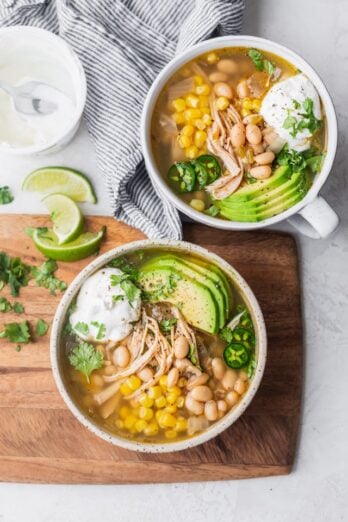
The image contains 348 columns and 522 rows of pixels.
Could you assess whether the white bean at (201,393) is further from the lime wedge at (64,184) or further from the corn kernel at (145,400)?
the lime wedge at (64,184)

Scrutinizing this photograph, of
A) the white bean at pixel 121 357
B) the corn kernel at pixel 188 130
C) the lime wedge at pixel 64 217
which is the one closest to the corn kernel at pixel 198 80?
the corn kernel at pixel 188 130

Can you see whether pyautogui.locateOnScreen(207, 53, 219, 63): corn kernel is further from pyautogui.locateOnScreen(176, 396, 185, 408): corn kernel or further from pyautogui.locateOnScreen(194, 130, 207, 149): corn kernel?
pyautogui.locateOnScreen(176, 396, 185, 408): corn kernel

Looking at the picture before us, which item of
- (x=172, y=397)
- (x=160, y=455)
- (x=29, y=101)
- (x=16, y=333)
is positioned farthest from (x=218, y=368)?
(x=29, y=101)

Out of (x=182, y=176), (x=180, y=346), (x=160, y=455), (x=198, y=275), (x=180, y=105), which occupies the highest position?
(x=180, y=105)

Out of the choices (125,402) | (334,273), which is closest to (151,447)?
(125,402)

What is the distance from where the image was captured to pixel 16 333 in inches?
90.9

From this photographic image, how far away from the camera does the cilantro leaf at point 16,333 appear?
2.30 meters

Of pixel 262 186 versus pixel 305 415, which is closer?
pixel 262 186

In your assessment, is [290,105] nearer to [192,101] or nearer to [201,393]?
[192,101]

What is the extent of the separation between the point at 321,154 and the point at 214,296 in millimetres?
482

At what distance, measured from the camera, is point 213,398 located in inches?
84.0

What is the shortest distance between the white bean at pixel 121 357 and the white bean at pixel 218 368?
0.75 feet

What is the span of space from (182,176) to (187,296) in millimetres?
325

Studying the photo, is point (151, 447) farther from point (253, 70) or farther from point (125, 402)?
point (253, 70)
